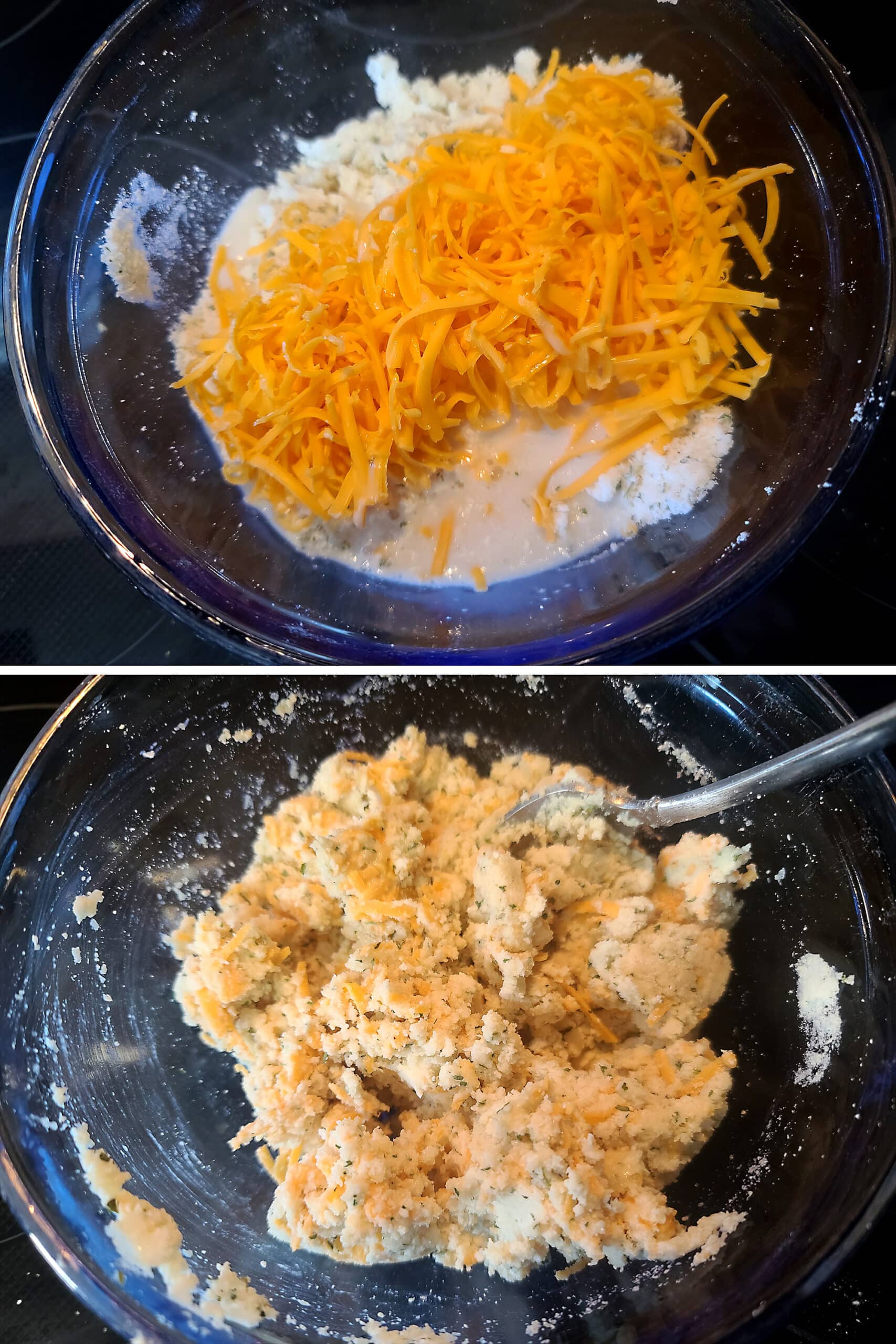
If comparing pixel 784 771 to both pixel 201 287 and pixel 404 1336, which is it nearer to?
pixel 404 1336

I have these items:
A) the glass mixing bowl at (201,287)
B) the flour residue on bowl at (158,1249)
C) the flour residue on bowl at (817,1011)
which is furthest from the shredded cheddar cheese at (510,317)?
the flour residue on bowl at (158,1249)

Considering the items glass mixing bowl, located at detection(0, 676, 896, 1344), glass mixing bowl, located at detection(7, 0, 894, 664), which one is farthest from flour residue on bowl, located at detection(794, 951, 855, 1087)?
glass mixing bowl, located at detection(7, 0, 894, 664)

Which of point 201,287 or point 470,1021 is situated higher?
point 201,287

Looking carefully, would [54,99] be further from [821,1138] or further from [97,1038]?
[821,1138]

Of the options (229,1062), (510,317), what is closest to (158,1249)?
(229,1062)

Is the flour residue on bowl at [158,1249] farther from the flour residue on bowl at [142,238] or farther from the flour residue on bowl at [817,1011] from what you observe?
the flour residue on bowl at [142,238]

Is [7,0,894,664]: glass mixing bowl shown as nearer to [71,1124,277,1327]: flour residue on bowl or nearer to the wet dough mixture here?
the wet dough mixture
